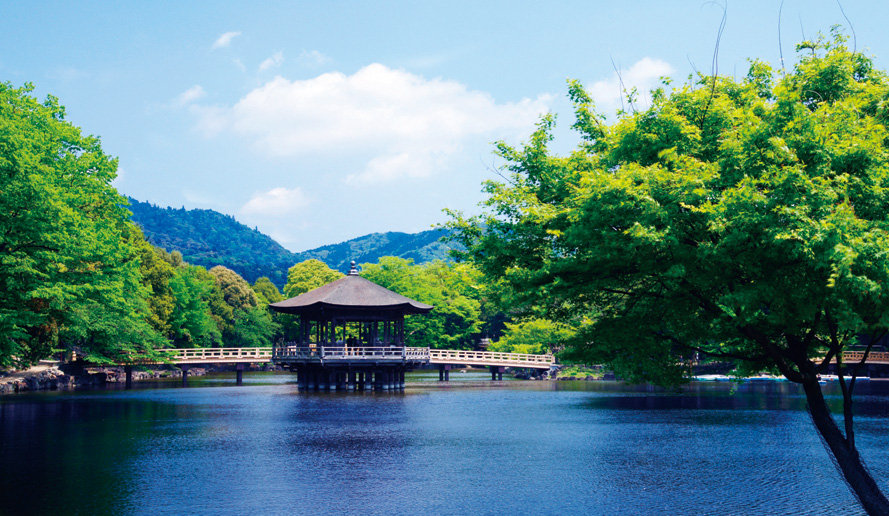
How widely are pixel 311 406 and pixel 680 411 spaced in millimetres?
15654

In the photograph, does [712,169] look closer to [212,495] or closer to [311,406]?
[212,495]

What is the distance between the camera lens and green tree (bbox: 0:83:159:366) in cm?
2153

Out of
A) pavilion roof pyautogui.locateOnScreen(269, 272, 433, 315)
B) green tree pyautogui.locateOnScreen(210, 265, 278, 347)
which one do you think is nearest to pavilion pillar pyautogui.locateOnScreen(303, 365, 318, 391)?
pavilion roof pyautogui.locateOnScreen(269, 272, 433, 315)

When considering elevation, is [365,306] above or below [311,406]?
above

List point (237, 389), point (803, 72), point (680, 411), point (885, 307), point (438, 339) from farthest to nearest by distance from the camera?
1. point (438, 339)
2. point (237, 389)
3. point (680, 411)
4. point (803, 72)
5. point (885, 307)

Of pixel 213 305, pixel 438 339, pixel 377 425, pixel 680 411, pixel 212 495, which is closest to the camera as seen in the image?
pixel 212 495

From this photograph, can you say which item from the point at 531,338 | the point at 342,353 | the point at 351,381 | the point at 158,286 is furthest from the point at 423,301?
the point at 342,353

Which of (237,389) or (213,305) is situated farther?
(213,305)

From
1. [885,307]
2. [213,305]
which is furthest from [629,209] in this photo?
[213,305]

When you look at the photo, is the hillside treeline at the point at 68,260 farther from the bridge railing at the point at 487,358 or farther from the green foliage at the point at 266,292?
the green foliage at the point at 266,292

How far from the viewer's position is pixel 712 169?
8258mm

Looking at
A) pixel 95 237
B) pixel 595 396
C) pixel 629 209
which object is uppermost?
pixel 95 237

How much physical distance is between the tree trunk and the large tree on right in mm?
19

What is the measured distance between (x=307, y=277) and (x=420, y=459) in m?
70.4
